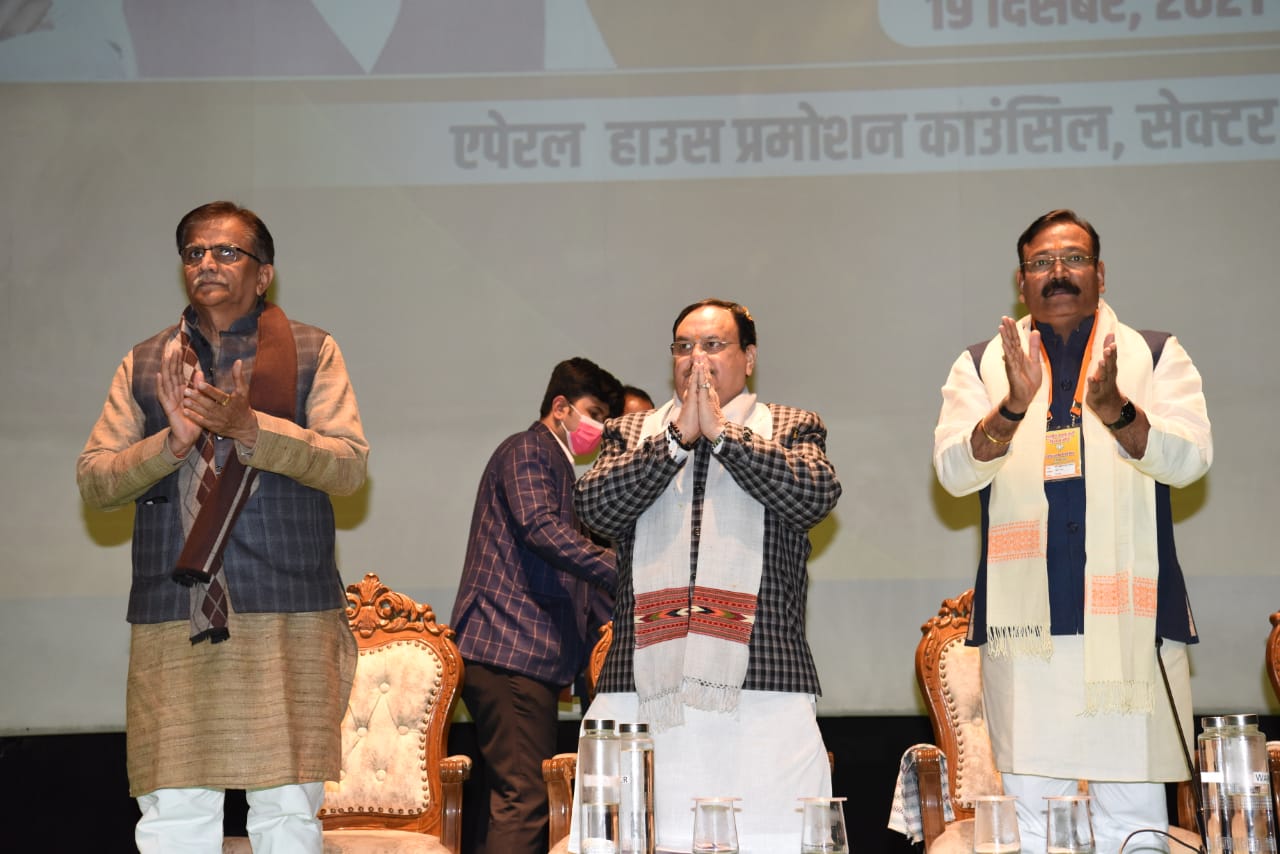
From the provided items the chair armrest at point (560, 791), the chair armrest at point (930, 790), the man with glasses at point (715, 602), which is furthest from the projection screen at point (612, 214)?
the man with glasses at point (715, 602)

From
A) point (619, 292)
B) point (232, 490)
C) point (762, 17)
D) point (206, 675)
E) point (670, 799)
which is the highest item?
point (762, 17)

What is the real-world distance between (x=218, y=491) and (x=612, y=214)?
287 cm

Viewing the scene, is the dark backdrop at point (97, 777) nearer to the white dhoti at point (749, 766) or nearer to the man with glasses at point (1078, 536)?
the man with glasses at point (1078, 536)

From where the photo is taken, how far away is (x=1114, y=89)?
16.8ft

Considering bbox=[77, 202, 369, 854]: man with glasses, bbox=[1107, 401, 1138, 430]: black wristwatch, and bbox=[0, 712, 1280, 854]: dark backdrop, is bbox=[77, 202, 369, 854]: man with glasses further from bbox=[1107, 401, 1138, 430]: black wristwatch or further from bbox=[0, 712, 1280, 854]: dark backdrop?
bbox=[0, 712, 1280, 854]: dark backdrop

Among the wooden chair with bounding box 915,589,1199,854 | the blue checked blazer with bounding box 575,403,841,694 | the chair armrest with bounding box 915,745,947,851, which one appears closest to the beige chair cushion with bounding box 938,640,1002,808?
the wooden chair with bounding box 915,589,1199,854

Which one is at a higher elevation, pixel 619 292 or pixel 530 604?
pixel 619 292

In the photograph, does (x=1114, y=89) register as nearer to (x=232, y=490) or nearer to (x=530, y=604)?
(x=530, y=604)

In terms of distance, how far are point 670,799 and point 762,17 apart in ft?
11.5

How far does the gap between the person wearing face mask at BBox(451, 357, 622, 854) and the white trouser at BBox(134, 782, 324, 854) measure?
112cm

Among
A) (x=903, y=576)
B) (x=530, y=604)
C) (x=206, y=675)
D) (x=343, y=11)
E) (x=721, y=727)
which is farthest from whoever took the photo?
(x=343, y=11)

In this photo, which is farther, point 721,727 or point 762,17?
point 762,17

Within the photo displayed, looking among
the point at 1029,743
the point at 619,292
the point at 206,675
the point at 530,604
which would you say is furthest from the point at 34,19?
the point at 1029,743

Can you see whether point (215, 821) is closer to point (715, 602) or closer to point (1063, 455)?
point (715, 602)
